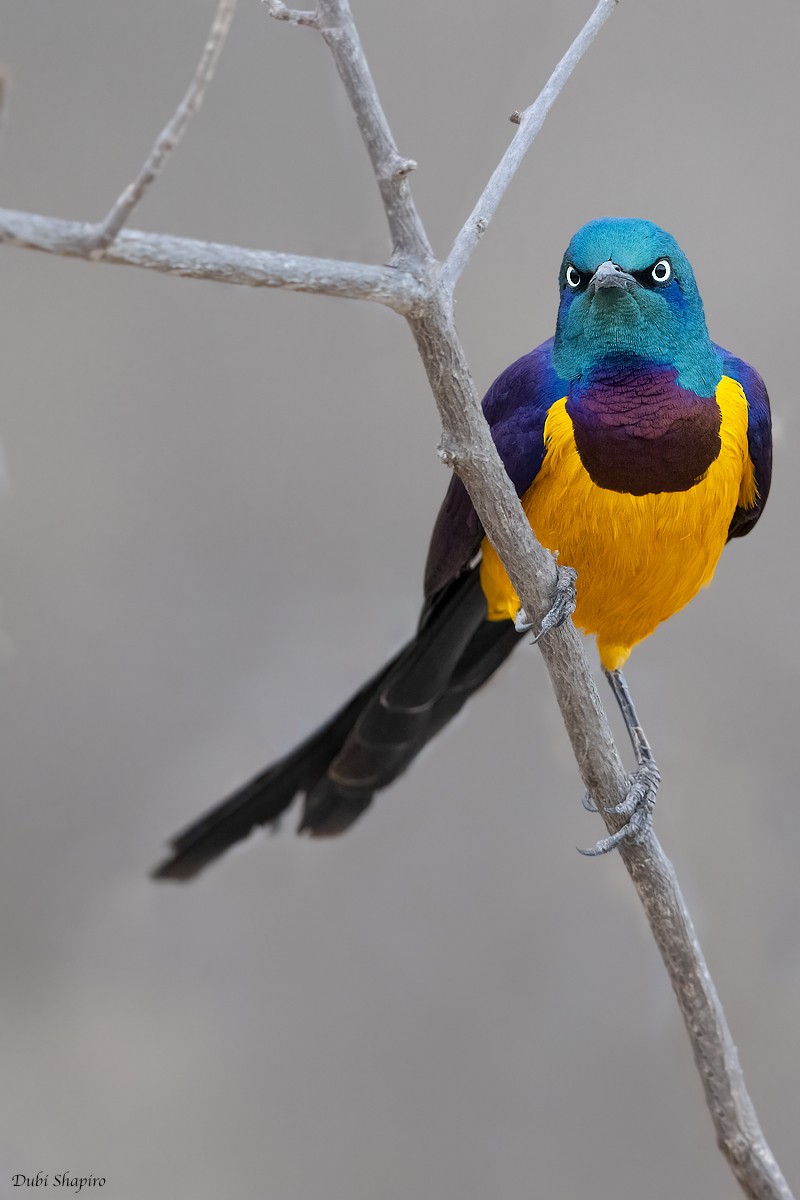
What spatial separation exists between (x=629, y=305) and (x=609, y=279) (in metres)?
0.09

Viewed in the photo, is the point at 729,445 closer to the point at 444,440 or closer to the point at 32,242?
the point at 444,440

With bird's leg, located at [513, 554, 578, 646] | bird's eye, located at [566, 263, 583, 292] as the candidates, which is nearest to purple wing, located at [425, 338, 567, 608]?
bird's eye, located at [566, 263, 583, 292]

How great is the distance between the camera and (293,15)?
1211 millimetres

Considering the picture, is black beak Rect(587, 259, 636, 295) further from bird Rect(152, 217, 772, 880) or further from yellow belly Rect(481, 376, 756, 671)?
yellow belly Rect(481, 376, 756, 671)

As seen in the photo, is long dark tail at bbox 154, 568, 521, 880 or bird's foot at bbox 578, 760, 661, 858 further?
long dark tail at bbox 154, 568, 521, 880

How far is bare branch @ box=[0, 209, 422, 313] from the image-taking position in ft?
3.10

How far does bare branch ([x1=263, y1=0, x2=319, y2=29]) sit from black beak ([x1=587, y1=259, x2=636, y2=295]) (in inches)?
21.1

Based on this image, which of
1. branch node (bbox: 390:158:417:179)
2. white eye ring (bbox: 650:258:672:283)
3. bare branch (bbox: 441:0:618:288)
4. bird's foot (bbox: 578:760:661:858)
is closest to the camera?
branch node (bbox: 390:158:417:179)

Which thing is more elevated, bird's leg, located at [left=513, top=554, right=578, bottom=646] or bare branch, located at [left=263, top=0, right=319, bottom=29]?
bare branch, located at [left=263, top=0, right=319, bottom=29]

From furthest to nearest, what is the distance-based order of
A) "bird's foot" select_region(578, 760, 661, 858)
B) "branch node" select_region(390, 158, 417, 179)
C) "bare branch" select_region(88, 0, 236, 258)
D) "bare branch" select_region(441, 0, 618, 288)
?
"bird's foot" select_region(578, 760, 661, 858) → "bare branch" select_region(441, 0, 618, 288) → "branch node" select_region(390, 158, 417, 179) → "bare branch" select_region(88, 0, 236, 258)

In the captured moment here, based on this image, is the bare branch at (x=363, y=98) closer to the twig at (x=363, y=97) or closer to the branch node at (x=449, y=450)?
the twig at (x=363, y=97)

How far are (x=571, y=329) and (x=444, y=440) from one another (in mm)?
476

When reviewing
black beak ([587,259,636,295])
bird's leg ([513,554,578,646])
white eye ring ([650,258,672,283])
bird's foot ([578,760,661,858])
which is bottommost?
bird's foot ([578,760,661,858])

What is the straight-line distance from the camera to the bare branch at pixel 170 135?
88 centimetres
